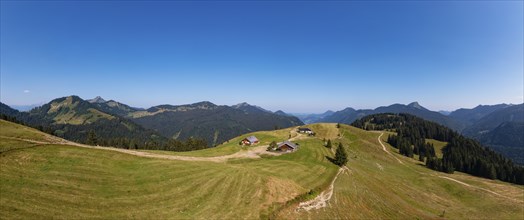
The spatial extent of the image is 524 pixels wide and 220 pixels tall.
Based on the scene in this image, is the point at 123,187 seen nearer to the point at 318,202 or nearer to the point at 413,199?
the point at 318,202

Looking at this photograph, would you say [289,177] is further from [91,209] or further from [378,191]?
[91,209]

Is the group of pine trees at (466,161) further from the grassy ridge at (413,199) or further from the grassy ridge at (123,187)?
the grassy ridge at (123,187)

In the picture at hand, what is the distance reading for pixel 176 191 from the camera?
1608 inches

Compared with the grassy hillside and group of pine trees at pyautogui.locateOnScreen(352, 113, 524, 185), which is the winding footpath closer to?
the grassy hillside

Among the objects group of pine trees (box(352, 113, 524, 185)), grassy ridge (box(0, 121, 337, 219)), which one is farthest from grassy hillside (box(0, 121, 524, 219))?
group of pine trees (box(352, 113, 524, 185))

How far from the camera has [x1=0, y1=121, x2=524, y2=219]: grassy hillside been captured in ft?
105

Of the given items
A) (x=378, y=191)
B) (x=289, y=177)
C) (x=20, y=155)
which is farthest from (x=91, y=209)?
(x=378, y=191)

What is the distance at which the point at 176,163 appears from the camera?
2130 inches

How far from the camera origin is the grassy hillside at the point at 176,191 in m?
32.0

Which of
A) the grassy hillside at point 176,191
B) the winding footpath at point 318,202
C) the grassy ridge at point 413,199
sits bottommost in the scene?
the grassy ridge at point 413,199

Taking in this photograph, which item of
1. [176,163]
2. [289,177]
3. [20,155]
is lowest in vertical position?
[289,177]

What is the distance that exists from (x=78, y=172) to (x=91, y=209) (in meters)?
11.6

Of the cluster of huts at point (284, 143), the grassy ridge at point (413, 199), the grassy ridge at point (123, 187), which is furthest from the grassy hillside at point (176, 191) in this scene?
the cluster of huts at point (284, 143)

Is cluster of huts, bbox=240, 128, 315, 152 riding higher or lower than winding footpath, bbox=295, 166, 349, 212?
higher
